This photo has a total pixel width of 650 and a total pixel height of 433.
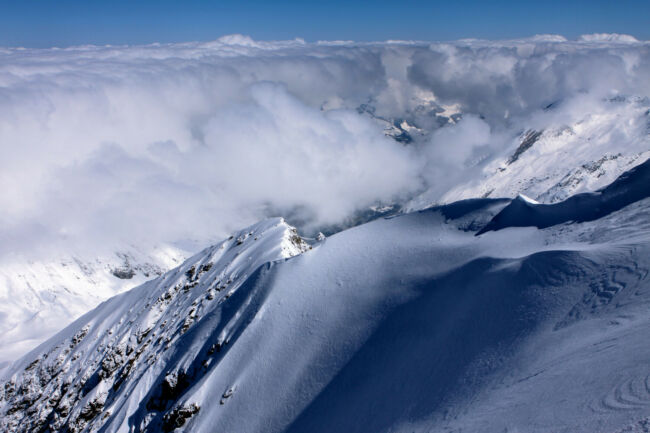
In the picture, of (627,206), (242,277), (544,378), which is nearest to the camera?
(544,378)

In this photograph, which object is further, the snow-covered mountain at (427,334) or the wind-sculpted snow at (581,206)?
the wind-sculpted snow at (581,206)

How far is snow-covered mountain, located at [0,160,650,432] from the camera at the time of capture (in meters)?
14.4

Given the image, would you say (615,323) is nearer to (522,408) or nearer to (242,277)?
(522,408)

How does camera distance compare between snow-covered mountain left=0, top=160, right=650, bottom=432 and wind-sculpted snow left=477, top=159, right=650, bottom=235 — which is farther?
wind-sculpted snow left=477, top=159, right=650, bottom=235

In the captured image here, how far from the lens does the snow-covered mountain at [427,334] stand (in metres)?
14.4

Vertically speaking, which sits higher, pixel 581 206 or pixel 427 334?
pixel 581 206

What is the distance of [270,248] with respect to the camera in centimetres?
5412

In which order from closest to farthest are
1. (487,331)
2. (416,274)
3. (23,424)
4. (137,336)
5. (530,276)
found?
(487,331), (530,276), (416,274), (137,336), (23,424)

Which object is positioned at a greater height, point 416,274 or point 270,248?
point 270,248

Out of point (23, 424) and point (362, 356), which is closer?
point (362, 356)

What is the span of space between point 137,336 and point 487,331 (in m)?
53.9

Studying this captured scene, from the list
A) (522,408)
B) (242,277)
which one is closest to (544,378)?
(522,408)

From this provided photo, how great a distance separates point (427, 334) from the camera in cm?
2411

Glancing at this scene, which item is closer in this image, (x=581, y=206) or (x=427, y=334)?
(x=427, y=334)
